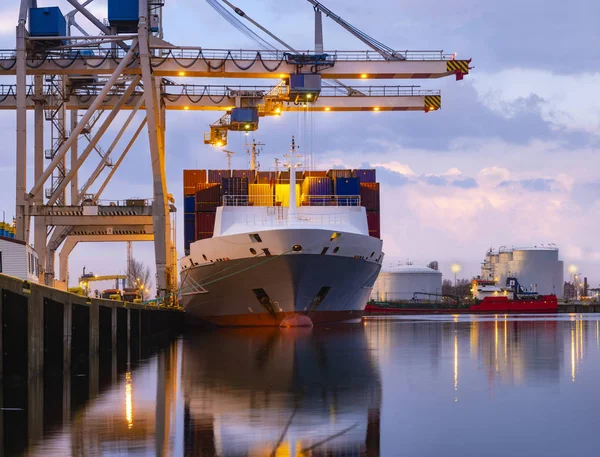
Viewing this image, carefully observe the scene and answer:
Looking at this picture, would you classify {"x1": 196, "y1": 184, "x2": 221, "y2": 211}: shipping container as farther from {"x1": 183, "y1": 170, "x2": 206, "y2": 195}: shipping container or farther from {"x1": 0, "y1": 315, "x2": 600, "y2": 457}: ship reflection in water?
{"x1": 0, "y1": 315, "x2": 600, "y2": 457}: ship reflection in water

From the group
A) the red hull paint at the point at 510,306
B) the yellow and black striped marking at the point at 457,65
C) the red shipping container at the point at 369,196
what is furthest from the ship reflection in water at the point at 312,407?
the red hull paint at the point at 510,306

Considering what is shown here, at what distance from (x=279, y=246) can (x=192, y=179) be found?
1286cm

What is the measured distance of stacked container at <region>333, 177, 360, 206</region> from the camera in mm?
49344

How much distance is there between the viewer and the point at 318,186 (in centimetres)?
4953

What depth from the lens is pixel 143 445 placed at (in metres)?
9.32

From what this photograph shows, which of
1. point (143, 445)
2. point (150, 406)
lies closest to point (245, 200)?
point (150, 406)

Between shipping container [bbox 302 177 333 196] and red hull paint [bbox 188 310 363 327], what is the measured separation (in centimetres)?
674

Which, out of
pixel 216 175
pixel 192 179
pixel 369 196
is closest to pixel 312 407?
pixel 216 175

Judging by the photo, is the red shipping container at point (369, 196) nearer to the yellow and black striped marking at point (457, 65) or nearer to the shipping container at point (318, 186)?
the shipping container at point (318, 186)

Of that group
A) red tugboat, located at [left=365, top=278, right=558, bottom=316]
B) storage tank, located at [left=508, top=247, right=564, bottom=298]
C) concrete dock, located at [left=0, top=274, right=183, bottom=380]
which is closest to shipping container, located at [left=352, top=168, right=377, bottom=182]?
concrete dock, located at [left=0, top=274, right=183, bottom=380]

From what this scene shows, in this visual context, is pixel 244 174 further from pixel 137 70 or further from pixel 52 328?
pixel 52 328

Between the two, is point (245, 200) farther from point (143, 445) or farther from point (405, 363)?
point (143, 445)

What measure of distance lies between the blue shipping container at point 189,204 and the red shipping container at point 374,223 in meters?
10.1

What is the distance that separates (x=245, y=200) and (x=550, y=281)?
99137mm
